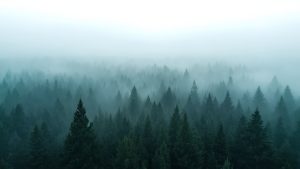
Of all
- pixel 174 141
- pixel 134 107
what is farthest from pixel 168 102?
pixel 174 141

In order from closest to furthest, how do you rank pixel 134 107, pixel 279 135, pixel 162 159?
pixel 162 159 < pixel 279 135 < pixel 134 107

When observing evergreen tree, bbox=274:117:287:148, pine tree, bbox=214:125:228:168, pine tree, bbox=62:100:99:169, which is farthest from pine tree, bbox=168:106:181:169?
evergreen tree, bbox=274:117:287:148

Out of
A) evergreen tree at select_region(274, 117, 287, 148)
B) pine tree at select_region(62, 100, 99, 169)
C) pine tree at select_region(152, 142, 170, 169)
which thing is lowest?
evergreen tree at select_region(274, 117, 287, 148)

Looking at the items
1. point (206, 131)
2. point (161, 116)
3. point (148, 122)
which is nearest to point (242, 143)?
point (206, 131)

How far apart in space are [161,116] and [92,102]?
56.7 meters

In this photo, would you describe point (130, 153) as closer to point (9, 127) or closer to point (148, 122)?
point (148, 122)

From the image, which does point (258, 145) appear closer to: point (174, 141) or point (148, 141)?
point (174, 141)

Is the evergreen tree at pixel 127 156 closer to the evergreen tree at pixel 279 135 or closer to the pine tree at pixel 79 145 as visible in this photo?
the pine tree at pixel 79 145

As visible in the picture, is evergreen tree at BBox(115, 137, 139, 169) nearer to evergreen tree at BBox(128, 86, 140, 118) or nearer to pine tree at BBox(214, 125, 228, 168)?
pine tree at BBox(214, 125, 228, 168)

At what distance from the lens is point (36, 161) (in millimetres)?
64750

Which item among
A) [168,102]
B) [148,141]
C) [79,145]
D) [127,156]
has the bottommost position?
[168,102]

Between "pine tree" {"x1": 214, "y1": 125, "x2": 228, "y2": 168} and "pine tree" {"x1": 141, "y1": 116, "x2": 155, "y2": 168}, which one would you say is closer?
"pine tree" {"x1": 214, "y1": 125, "x2": 228, "y2": 168}

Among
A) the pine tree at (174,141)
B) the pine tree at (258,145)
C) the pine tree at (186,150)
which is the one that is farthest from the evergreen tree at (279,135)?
the pine tree at (186,150)

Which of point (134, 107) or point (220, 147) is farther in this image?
point (134, 107)
